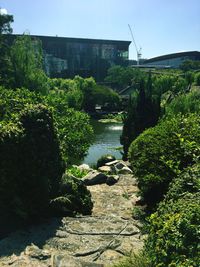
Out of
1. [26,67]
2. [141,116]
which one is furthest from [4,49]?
[141,116]

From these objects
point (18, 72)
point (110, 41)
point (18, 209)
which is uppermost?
point (110, 41)

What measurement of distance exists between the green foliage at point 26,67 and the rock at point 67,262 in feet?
77.3

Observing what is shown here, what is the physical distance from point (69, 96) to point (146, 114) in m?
22.1

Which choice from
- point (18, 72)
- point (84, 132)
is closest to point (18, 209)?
point (84, 132)

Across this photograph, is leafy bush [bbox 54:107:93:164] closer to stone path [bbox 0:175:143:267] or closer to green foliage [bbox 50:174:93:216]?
green foliage [bbox 50:174:93:216]

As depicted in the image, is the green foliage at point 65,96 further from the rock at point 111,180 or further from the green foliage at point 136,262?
the green foliage at point 136,262

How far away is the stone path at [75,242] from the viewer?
727cm

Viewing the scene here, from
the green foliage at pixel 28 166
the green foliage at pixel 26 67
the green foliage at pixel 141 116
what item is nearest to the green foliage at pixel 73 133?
the green foliage at pixel 141 116

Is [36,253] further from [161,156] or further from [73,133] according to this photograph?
[73,133]

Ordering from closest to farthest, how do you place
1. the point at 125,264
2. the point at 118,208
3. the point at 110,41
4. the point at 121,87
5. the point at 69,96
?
the point at 125,264
the point at 118,208
the point at 69,96
the point at 121,87
the point at 110,41

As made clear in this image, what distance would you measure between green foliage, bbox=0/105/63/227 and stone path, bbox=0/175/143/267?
55 centimetres

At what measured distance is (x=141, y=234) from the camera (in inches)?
337

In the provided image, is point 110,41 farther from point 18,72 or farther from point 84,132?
point 84,132

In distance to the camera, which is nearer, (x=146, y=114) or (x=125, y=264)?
(x=125, y=264)
